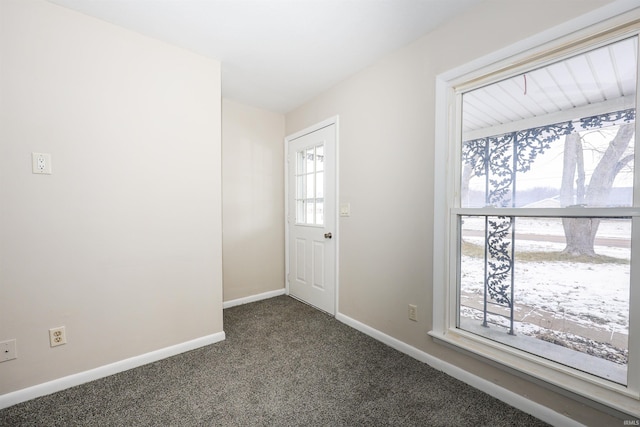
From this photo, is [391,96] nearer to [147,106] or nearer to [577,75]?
[577,75]

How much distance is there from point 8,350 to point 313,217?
98.4 inches

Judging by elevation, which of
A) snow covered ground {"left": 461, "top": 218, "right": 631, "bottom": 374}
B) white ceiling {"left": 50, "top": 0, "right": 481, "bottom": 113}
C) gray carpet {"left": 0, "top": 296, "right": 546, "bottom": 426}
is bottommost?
gray carpet {"left": 0, "top": 296, "right": 546, "bottom": 426}

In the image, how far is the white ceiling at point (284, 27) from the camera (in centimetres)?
170

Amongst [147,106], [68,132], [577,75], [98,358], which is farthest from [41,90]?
[577,75]

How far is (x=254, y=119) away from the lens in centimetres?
336

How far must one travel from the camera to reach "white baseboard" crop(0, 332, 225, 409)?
1.60 metres

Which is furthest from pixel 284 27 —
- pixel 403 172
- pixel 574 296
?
pixel 574 296

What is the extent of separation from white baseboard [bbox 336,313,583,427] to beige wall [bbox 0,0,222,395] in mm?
1490

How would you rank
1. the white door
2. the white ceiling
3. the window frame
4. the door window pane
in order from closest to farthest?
the window frame, the white ceiling, the white door, the door window pane

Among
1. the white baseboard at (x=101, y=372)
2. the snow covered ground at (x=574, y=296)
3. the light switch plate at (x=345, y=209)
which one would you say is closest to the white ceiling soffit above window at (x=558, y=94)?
the snow covered ground at (x=574, y=296)

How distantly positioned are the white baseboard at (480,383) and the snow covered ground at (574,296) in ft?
1.18

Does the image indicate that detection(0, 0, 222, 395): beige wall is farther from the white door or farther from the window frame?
the window frame

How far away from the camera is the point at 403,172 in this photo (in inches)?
85.3

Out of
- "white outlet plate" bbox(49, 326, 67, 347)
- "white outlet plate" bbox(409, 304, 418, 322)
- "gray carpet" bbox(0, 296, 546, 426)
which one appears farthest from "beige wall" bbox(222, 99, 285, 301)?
"white outlet plate" bbox(409, 304, 418, 322)
